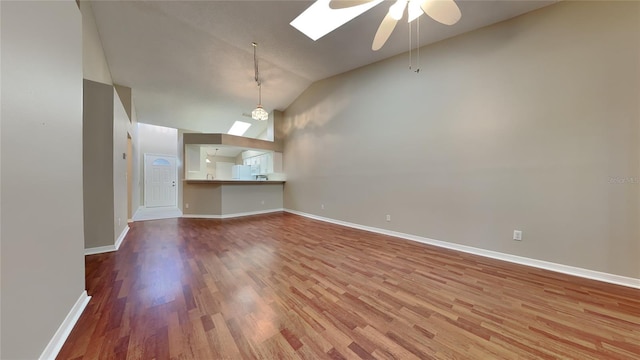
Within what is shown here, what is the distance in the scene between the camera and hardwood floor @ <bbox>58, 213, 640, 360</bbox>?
4.18 feet

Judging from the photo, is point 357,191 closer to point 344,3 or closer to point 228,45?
point 344,3

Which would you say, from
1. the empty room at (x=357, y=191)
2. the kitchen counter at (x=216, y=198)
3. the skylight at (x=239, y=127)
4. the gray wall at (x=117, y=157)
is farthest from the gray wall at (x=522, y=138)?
the skylight at (x=239, y=127)

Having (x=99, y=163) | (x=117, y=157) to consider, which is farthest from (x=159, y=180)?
(x=99, y=163)

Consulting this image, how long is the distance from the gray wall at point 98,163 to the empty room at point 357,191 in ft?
0.07

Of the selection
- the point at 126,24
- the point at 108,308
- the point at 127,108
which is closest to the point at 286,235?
the point at 108,308

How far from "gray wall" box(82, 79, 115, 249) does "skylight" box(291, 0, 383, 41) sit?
2994mm

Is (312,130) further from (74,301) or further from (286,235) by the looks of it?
(74,301)

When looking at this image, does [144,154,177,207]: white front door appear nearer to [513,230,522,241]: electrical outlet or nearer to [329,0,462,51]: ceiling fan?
[329,0,462,51]: ceiling fan

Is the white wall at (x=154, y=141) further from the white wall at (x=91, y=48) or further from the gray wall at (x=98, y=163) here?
the gray wall at (x=98, y=163)

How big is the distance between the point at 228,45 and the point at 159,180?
5.90 metres

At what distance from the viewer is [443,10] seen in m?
1.81

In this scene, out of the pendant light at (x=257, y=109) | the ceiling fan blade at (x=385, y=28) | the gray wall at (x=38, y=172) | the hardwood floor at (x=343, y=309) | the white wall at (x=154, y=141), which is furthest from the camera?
the white wall at (x=154, y=141)

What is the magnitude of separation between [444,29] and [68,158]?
448 cm

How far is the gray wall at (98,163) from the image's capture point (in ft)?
8.98
